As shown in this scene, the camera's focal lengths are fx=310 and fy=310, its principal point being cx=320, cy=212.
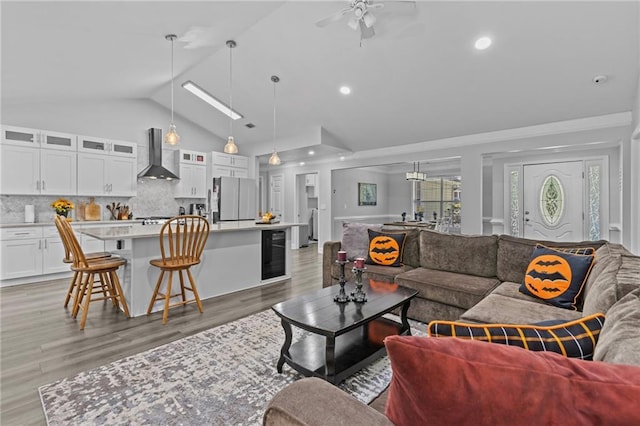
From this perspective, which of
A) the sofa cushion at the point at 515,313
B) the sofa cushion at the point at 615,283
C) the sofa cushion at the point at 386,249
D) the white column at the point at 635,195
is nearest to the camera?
the sofa cushion at the point at 615,283

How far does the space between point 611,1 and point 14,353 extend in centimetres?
594

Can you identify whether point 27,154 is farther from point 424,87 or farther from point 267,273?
point 424,87

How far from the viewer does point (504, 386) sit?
2.04 ft

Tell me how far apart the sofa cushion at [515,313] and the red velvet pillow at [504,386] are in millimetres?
1586

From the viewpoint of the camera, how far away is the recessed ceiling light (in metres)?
3.44

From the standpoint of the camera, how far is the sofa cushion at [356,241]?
13.1 feet

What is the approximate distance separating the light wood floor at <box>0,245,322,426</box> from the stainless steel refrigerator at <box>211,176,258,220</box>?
10.8 feet

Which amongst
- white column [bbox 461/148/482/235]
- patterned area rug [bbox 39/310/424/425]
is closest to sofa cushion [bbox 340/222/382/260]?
patterned area rug [bbox 39/310/424/425]

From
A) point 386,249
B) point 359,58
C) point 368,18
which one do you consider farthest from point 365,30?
point 386,249

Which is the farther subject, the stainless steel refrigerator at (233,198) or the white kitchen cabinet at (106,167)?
the stainless steel refrigerator at (233,198)

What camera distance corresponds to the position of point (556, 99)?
4137 mm

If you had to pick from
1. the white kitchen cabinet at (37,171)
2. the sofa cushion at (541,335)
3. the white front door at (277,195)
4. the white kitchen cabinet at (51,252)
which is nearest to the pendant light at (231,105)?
the white front door at (277,195)

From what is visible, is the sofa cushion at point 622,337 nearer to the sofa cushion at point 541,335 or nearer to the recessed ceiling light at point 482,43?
the sofa cushion at point 541,335

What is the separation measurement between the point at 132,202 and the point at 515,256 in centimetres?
665
